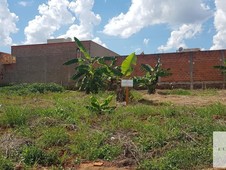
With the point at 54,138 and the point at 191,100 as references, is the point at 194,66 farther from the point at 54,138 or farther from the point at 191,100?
the point at 54,138

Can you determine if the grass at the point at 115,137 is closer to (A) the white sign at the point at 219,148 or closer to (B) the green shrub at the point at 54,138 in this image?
(B) the green shrub at the point at 54,138

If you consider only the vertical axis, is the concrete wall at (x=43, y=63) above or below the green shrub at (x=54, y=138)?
above

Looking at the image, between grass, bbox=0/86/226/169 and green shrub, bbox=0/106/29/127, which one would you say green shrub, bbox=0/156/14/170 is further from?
green shrub, bbox=0/106/29/127

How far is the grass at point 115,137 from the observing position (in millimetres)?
5234

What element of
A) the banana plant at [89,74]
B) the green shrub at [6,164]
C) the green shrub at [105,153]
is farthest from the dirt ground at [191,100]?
the green shrub at [6,164]

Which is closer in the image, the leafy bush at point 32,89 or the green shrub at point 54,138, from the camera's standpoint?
the green shrub at point 54,138

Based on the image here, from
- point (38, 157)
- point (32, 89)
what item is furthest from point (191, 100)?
point (32, 89)

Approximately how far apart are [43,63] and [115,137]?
20.6 metres

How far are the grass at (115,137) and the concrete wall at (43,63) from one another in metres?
17.6

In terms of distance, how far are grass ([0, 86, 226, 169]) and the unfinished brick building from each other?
1357 centimetres

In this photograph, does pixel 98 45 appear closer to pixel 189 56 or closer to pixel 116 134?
pixel 189 56


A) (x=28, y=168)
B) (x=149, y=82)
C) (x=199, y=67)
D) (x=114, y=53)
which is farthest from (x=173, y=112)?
(x=114, y=53)

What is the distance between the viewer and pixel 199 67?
20.6 meters

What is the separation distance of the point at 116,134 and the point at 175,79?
50.7 feet
